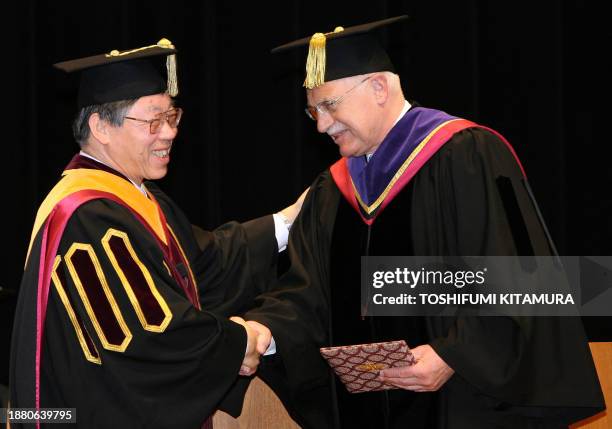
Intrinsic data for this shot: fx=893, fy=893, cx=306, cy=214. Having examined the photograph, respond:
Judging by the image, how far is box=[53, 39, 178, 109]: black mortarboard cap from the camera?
131 inches

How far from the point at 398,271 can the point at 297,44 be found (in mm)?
951

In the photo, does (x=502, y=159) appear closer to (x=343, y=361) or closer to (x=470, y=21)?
(x=343, y=361)

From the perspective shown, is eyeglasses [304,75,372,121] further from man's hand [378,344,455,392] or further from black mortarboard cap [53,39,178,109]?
man's hand [378,344,455,392]

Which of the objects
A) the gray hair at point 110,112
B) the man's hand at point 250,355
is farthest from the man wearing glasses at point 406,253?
the gray hair at point 110,112

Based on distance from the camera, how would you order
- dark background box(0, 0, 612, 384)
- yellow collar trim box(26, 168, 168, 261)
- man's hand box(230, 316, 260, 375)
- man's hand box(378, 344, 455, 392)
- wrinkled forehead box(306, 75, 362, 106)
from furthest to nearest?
dark background box(0, 0, 612, 384)
wrinkled forehead box(306, 75, 362, 106)
man's hand box(230, 316, 260, 375)
yellow collar trim box(26, 168, 168, 261)
man's hand box(378, 344, 455, 392)

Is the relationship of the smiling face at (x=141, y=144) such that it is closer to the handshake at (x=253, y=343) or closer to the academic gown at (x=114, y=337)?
the academic gown at (x=114, y=337)

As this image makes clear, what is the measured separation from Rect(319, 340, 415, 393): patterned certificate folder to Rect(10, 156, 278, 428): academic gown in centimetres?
42

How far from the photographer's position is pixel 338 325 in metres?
3.57

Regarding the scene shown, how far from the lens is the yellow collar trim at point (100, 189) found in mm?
3150

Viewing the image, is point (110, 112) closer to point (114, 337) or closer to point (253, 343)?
point (114, 337)

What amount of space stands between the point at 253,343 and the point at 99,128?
0.99 metres

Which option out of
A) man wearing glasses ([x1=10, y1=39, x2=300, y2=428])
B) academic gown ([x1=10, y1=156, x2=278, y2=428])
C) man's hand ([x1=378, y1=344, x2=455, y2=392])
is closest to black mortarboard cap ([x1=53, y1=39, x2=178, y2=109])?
man wearing glasses ([x1=10, y1=39, x2=300, y2=428])

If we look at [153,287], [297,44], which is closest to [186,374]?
[153,287]

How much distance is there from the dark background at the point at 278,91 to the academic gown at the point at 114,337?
1797 millimetres
